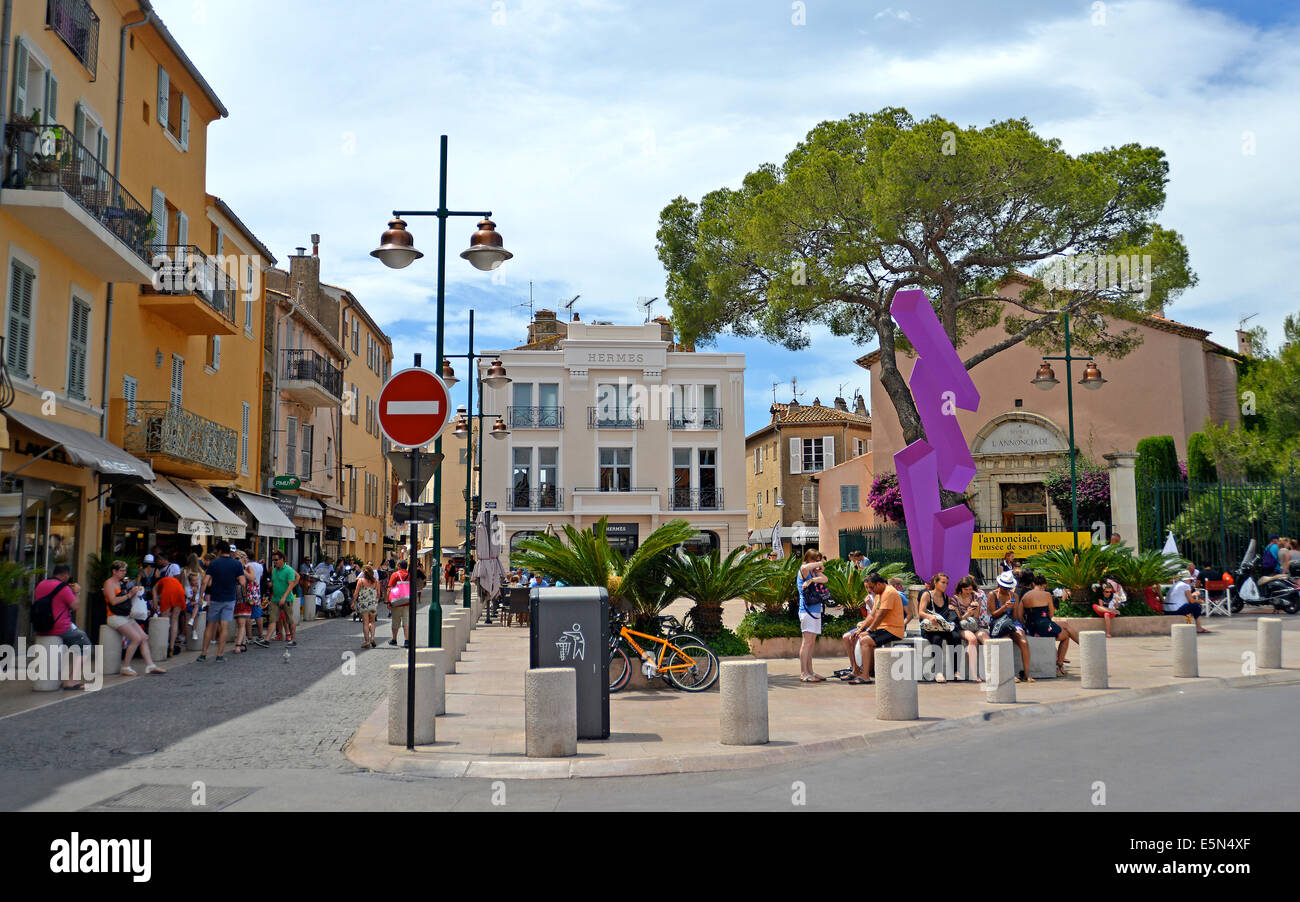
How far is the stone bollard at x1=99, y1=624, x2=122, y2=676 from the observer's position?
1455cm

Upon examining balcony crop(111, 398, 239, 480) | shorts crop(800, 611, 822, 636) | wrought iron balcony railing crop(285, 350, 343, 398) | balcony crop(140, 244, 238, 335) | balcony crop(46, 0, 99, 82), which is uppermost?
balcony crop(46, 0, 99, 82)

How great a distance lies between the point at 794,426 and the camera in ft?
185

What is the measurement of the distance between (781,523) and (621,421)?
13152 mm

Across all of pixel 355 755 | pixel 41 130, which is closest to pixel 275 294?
pixel 41 130

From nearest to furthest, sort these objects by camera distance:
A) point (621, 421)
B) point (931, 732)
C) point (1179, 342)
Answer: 1. point (931, 732)
2. point (1179, 342)
3. point (621, 421)

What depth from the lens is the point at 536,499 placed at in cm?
4647

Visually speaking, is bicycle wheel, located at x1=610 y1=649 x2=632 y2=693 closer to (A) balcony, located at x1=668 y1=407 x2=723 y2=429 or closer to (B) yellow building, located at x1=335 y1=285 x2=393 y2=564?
(B) yellow building, located at x1=335 y1=285 x2=393 y2=564

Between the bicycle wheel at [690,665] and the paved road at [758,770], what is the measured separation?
3611 millimetres

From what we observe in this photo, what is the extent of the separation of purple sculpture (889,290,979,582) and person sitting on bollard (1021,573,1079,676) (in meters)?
3.33

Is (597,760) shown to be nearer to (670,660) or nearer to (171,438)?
(670,660)

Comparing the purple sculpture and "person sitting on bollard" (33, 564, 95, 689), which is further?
the purple sculpture

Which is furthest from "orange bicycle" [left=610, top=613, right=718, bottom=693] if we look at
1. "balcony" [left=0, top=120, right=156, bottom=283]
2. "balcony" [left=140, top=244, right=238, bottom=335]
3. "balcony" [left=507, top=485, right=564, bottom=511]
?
"balcony" [left=507, top=485, right=564, bottom=511]

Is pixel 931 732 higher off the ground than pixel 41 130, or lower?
lower
